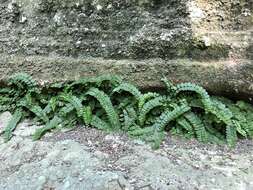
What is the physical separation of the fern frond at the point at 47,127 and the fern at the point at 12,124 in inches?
14.9

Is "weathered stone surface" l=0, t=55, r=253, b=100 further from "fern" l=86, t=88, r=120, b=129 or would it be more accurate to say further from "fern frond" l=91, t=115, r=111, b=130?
"fern frond" l=91, t=115, r=111, b=130

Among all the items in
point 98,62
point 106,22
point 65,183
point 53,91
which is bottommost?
point 65,183

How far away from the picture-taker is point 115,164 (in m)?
5.04

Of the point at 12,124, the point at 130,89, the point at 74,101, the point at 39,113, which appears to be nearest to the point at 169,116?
the point at 130,89

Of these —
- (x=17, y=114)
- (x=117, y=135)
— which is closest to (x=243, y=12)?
(x=117, y=135)

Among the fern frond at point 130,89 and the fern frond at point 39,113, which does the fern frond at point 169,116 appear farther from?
the fern frond at point 39,113

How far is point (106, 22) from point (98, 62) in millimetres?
554

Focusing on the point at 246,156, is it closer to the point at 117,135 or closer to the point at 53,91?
the point at 117,135

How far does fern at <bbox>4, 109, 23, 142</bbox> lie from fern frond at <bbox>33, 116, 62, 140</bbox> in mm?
378

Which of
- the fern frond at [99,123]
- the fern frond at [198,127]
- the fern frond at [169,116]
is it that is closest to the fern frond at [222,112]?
the fern frond at [198,127]

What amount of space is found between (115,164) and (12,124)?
164 centimetres

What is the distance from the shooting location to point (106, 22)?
612 cm

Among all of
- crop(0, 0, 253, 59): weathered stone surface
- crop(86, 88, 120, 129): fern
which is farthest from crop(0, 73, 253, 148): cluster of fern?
crop(0, 0, 253, 59): weathered stone surface

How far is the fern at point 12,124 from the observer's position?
5.78m
